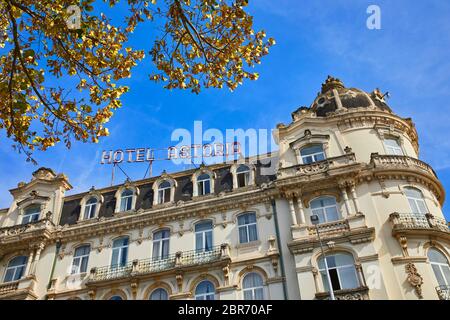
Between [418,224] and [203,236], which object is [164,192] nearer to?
[203,236]

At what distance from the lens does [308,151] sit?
29.6 metres

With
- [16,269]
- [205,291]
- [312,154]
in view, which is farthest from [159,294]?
[312,154]

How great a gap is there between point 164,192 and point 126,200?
3.02 m


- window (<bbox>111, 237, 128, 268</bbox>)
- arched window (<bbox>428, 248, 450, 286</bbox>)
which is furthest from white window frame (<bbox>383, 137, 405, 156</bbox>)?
window (<bbox>111, 237, 128, 268</bbox>)

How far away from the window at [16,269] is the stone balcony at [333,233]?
18.3m

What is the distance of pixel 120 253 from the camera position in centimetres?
2880

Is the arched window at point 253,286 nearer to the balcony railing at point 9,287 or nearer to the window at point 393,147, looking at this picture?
the window at point 393,147

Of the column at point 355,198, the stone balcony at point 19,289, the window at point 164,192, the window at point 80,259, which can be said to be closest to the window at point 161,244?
the window at point 164,192

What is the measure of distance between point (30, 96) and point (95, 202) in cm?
1901

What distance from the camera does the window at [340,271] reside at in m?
22.7

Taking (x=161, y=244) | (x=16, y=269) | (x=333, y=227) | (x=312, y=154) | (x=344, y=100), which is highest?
(x=344, y=100)
